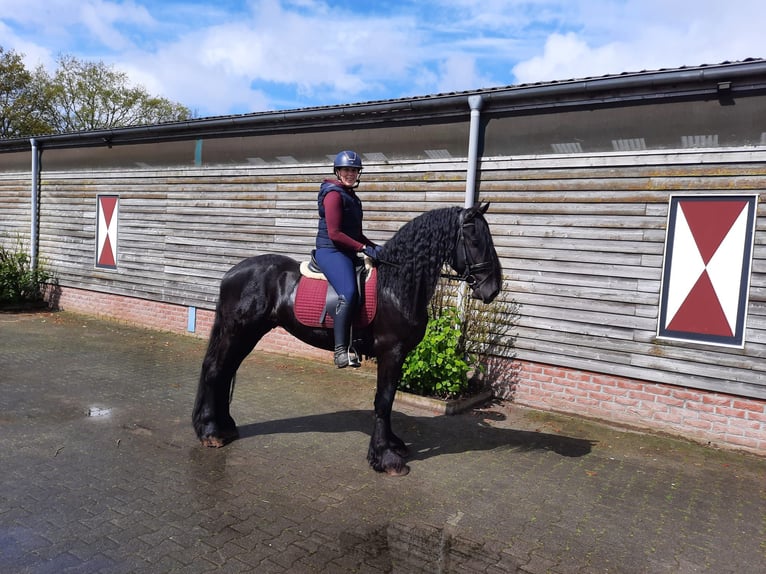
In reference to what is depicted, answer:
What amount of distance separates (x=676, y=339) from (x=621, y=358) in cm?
62

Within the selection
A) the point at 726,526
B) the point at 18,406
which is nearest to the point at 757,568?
the point at 726,526

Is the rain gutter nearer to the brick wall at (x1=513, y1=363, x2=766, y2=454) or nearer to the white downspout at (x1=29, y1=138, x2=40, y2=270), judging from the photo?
the brick wall at (x1=513, y1=363, x2=766, y2=454)

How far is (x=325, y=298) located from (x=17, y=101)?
34.9m

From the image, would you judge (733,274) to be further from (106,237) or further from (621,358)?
(106,237)

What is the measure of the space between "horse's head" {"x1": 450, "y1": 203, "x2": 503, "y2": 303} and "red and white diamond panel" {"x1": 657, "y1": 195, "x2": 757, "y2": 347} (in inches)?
109

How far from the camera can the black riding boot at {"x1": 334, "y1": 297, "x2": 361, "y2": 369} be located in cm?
477

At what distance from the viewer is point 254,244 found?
32.2ft

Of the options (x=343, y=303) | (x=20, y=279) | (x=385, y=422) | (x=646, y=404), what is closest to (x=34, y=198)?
(x=20, y=279)

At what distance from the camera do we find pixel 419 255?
4711 mm

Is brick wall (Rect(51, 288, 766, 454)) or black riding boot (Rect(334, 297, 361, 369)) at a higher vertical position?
black riding boot (Rect(334, 297, 361, 369))

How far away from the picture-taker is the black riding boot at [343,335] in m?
4.77

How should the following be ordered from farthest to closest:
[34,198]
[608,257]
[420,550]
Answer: [34,198], [608,257], [420,550]

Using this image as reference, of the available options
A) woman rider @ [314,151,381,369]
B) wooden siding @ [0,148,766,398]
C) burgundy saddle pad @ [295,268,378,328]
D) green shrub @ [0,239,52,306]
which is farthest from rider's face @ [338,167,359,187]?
green shrub @ [0,239,52,306]

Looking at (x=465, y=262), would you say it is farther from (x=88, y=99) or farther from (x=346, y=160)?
(x=88, y=99)
